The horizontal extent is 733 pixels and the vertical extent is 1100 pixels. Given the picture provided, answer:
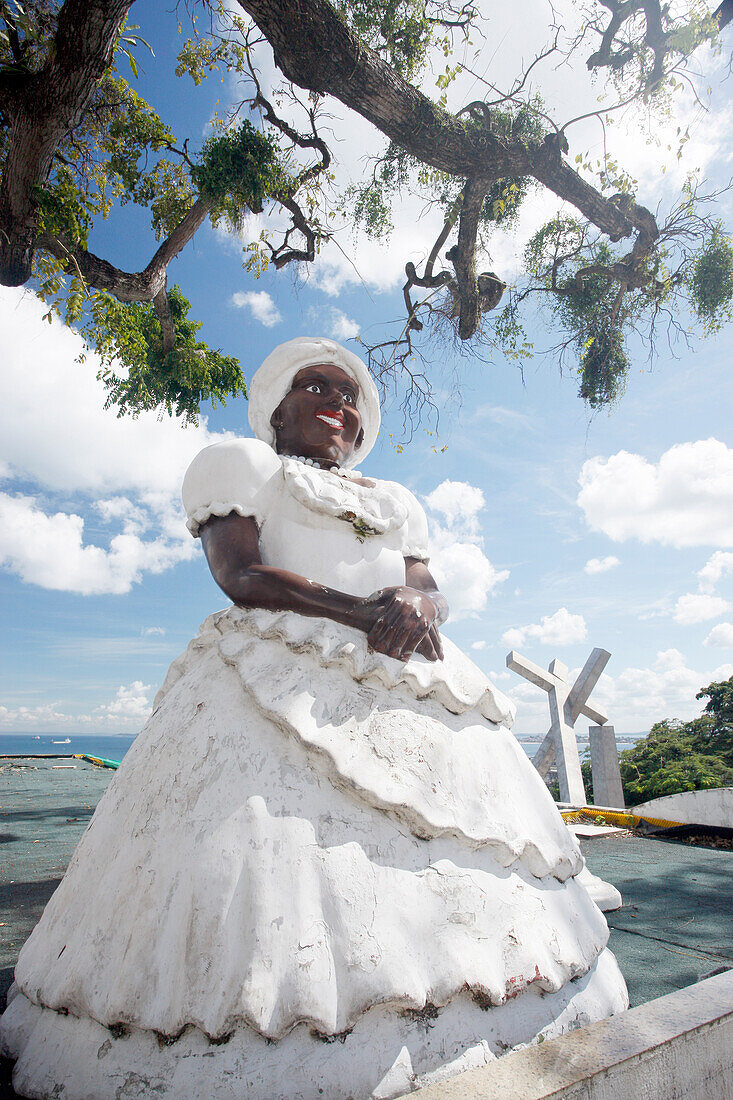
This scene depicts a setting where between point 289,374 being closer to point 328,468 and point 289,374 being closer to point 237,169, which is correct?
point 328,468

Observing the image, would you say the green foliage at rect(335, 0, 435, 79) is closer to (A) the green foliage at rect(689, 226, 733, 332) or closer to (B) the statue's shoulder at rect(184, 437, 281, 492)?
(A) the green foliage at rect(689, 226, 733, 332)

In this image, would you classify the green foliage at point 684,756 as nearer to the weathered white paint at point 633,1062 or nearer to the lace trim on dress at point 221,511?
the weathered white paint at point 633,1062

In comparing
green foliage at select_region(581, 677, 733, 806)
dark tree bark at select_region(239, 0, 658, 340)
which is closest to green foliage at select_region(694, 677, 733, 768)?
green foliage at select_region(581, 677, 733, 806)

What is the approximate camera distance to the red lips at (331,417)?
2441mm

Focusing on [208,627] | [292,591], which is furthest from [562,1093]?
[208,627]

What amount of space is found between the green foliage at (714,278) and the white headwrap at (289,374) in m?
6.60

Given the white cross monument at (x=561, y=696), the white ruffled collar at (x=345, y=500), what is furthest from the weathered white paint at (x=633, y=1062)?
the white cross monument at (x=561, y=696)

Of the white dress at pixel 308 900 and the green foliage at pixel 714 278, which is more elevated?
the green foliage at pixel 714 278

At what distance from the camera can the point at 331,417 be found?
2.46m

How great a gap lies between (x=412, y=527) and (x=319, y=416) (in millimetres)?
577

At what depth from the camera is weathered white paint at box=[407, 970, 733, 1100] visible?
3.67 ft

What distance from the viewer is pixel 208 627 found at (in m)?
1.97

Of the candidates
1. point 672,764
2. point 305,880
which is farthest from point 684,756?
point 305,880

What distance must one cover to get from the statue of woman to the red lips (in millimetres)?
529
